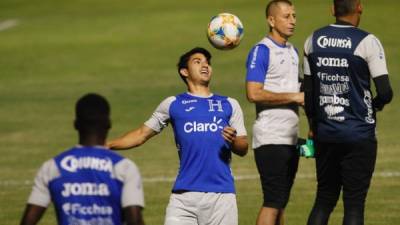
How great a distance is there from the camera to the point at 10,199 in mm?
18719

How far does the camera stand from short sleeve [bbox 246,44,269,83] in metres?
13.0

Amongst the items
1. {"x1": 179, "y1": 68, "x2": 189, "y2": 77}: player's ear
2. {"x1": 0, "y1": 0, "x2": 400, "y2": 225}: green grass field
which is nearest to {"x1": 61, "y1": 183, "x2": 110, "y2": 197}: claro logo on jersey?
{"x1": 179, "y1": 68, "x2": 189, "y2": 77}: player's ear

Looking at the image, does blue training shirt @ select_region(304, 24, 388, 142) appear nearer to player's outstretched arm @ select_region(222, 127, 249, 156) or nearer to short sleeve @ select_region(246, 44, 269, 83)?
short sleeve @ select_region(246, 44, 269, 83)

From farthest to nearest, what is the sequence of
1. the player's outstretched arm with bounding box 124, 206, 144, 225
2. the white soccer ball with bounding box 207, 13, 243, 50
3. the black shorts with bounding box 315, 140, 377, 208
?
the white soccer ball with bounding box 207, 13, 243, 50, the black shorts with bounding box 315, 140, 377, 208, the player's outstretched arm with bounding box 124, 206, 144, 225

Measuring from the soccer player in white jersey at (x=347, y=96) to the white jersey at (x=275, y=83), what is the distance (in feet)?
2.21

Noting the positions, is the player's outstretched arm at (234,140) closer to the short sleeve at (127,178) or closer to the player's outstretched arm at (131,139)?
the player's outstretched arm at (131,139)

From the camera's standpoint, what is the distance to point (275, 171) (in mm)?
13023

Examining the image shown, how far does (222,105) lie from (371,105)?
1500 millimetres

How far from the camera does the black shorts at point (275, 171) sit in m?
13.0

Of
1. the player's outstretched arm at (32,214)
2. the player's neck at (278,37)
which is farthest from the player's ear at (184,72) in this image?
the player's outstretched arm at (32,214)

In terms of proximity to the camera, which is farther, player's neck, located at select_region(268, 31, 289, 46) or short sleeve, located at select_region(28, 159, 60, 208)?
player's neck, located at select_region(268, 31, 289, 46)

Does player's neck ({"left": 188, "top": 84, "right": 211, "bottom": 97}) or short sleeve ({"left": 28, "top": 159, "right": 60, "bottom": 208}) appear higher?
player's neck ({"left": 188, "top": 84, "right": 211, "bottom": 97})

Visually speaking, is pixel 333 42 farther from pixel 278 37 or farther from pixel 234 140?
pixel 234 140

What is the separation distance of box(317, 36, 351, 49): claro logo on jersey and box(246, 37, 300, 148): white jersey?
35.4 inches
